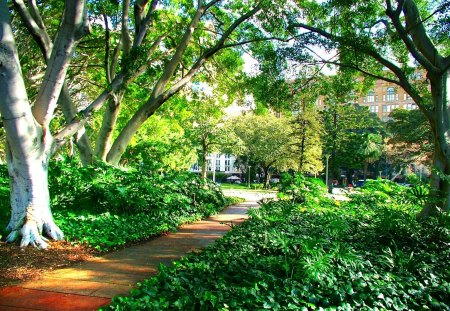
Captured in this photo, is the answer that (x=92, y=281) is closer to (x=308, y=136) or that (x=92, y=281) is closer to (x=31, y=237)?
(x=31, y=237)

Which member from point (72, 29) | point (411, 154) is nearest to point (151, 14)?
point (72, 29)

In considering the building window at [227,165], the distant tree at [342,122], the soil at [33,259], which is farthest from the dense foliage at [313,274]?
the building window at [227,165]

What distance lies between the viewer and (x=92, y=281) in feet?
13.1

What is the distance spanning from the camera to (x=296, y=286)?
10.9ft

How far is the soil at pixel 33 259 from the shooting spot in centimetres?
407

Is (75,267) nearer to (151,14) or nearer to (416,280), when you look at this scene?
(416,280)

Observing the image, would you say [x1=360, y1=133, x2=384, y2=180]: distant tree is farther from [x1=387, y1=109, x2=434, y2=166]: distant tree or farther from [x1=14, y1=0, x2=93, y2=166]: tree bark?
[x1=14, y1=0, x2=93, y2=166]: tree bark

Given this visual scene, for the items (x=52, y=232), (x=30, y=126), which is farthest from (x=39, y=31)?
(x=52, y=232)

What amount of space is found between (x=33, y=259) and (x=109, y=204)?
10.3 feet

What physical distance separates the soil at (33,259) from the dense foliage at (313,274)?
4.80 ft

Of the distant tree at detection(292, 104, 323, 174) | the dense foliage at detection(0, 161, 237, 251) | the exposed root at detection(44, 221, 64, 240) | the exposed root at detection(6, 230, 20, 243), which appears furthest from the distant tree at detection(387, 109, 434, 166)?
the exposed root at detection(6, 230, 20, 243)

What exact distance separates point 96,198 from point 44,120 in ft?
8.23

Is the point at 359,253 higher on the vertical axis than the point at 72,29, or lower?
lower

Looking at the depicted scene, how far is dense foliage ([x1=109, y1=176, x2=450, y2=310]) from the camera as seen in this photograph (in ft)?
10.3
